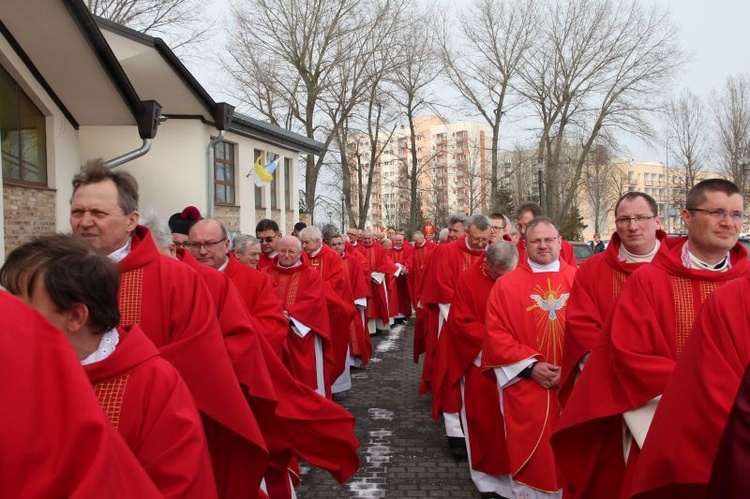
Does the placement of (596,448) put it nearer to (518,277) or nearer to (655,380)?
(655,380)

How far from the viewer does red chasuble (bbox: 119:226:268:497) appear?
10.6 feet

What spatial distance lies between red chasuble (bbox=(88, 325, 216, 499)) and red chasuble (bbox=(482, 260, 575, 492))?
3054mm

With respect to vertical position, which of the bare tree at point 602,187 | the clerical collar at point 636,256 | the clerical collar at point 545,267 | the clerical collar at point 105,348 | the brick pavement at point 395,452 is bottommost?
the brick pavement at point 395,452

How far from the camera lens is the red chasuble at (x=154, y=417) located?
2.28 m

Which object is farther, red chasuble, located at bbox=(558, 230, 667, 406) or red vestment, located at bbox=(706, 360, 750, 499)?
red chasuble, located at bbox=(558, 230, 667, 406)

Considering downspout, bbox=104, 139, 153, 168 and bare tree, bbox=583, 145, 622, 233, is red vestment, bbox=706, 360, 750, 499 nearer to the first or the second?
downspout, bbox=104, 139, 153, 168

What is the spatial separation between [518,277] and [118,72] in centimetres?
743

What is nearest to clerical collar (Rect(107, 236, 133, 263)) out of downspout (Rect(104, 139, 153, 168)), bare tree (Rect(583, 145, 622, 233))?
downspout (Rect(104, 139, 153, 168))

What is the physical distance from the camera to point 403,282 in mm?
17734

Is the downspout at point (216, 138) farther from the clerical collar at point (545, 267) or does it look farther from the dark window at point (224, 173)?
the clerical collar at point (545, 267)

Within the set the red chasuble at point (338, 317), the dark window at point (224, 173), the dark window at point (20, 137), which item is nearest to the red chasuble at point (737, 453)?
the red chasuble at point (338, 317)

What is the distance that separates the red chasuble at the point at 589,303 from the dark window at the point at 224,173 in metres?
14.6

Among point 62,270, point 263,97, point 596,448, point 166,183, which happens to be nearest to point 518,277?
point 596,448

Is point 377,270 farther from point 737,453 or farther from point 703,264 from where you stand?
point 737,453
